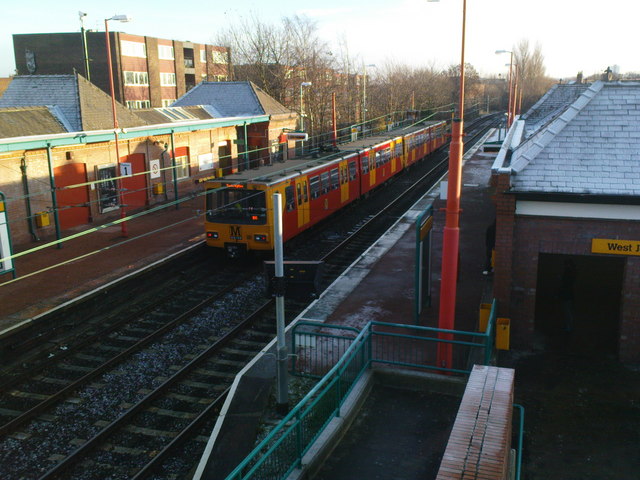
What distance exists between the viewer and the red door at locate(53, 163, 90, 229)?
21641 mm

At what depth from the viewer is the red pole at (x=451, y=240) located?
9.52 m

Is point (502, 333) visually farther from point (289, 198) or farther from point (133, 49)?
point (133, 49)

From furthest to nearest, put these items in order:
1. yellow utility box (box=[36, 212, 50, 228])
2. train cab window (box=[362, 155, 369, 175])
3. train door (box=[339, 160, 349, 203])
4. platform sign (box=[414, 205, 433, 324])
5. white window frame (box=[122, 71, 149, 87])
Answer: white window frame (box=[122, 71, 149, 87]) → train cab window (box=[362, 155, 369, 175]) → train door (box=[339, 160, 349, 203]) → yellow utility box (box=[36, 212, 50, 228]) → platform sign (box=[414, 205, 433, 324])

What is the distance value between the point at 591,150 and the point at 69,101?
19.4 metres

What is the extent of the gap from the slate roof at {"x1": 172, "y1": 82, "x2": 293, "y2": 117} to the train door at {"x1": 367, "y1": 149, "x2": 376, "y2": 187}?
9.09 m

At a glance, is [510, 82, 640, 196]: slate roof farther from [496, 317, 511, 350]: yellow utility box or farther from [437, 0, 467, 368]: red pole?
[496, 317, 511, 350]: yellow utility box

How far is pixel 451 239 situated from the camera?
9992 millimetres

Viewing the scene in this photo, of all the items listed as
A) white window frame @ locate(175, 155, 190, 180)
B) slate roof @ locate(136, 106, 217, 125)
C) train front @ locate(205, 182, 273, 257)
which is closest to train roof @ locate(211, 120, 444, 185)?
train front @ locate(205, 182, 273, 257)

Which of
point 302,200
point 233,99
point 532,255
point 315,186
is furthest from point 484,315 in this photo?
point 233,99

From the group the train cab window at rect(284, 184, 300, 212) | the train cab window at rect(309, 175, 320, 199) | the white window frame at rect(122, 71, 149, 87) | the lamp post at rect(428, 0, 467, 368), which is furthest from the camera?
the white window frame at rect(122, 71, 149, 87)

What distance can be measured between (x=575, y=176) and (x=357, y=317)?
555 centimetres

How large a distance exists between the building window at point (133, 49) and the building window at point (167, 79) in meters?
4.17

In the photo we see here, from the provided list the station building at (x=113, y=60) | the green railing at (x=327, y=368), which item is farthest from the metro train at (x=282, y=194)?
the station building at (x=113, y=60)

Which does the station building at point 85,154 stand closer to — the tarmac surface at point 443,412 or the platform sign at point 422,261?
the tarmac surface at point 443,412
